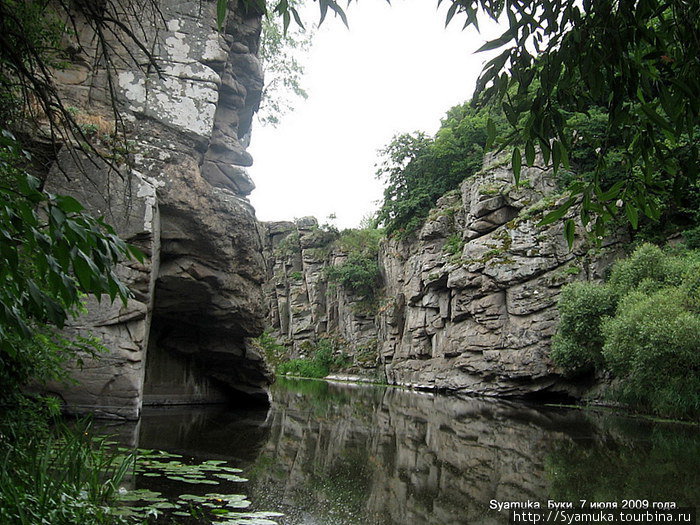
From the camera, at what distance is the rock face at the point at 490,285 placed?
21281 mm

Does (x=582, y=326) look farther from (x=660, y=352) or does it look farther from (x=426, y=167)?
(x=426, y=167)

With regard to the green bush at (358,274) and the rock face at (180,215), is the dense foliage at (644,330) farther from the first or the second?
the green bush at (358,274)

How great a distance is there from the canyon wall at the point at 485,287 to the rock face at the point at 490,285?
47 millimetres

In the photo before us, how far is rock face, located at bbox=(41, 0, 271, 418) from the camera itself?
27.6 feet

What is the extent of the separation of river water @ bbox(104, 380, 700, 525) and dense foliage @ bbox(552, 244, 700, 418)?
236 cm

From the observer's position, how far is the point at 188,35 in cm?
1043

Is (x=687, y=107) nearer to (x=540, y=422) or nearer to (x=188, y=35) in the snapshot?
(x=188, y=35)

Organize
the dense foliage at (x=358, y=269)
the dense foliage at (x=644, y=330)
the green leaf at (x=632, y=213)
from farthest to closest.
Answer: the dense foliage at (x=358, y=269)
the dense foliage at (x=644, y=330)
the green leaf at (x=632, y=213)

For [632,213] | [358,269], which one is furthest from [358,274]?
[632,213]

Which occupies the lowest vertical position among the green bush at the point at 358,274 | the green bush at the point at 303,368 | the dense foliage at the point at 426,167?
the green bush at the point at 303,368

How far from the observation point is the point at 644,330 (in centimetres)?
1325

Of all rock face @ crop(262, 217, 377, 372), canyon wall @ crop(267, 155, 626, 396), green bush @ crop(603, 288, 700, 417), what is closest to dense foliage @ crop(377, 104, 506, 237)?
canyon wall @ crop(267, 155, 626, 396)

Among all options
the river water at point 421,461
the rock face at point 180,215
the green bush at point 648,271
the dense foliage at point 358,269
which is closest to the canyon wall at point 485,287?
the green bush at point 648,271

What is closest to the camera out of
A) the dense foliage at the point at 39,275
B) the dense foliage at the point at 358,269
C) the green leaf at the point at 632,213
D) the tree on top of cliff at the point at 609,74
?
the dense foliage at the point at 39,275
